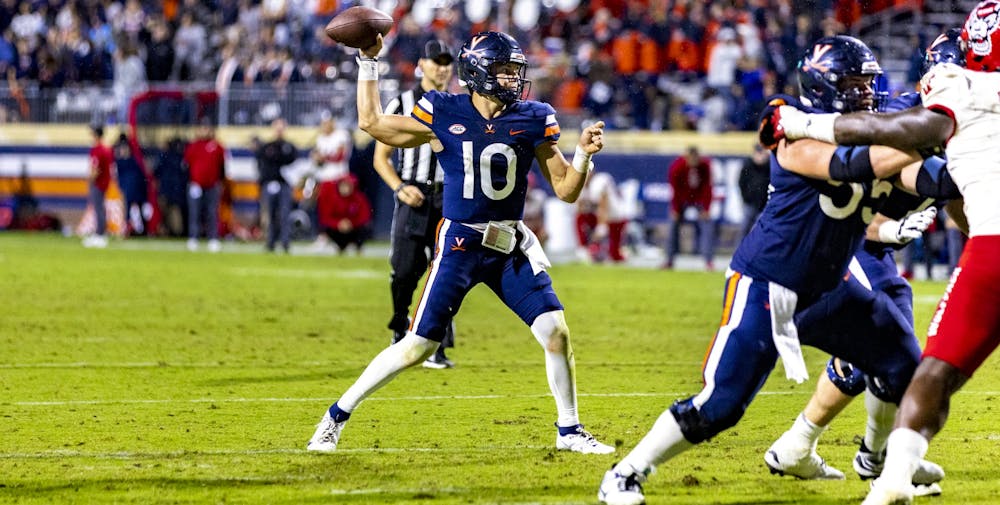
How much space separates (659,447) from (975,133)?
5.15 feet

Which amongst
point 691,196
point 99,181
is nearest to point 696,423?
point 691,196

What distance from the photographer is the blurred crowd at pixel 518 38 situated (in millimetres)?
22422

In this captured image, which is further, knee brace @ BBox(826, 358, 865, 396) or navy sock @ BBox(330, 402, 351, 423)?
navy sock @ BBox(330, 402, 351, 423)

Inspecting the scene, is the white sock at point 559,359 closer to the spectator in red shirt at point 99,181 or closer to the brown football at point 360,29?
the brown football at point 360,29

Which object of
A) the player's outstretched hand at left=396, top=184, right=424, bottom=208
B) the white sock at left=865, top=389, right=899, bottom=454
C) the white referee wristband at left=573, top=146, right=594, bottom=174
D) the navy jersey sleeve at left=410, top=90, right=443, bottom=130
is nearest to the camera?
the white sock at left=865, top=389, right=899, bottom=454

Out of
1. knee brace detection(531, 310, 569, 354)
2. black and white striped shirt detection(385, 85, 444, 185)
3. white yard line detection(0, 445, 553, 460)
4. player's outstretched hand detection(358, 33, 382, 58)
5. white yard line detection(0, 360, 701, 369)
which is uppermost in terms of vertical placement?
player's outstretched hand detection(358, 33, 382, 58)

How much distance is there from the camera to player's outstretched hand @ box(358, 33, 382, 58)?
695cm

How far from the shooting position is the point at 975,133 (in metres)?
4.96

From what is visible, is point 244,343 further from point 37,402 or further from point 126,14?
point 126,14

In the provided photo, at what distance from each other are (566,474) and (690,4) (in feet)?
60.6

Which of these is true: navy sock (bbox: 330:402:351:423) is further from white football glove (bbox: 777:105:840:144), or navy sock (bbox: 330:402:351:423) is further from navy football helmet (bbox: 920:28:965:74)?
navy football helmet (bbox: 920:28:965:74)

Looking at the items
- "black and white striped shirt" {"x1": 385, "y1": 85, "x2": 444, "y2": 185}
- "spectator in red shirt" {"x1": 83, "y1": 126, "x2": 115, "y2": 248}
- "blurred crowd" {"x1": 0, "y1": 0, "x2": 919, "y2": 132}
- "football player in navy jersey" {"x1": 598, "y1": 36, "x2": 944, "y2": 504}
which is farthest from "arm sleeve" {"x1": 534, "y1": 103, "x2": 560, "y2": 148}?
"spectator in red shirt" {"x1": 83, "y1": 126, "x2": 115, "y2": 248}

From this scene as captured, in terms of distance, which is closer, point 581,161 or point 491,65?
point 581,161

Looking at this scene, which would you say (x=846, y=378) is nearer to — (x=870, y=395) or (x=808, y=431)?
(x=870, y=395)
